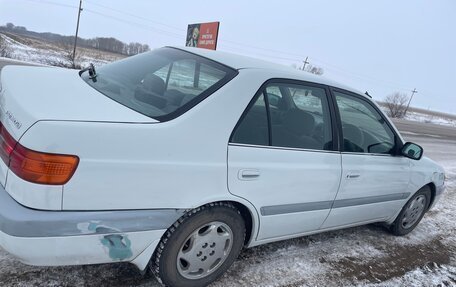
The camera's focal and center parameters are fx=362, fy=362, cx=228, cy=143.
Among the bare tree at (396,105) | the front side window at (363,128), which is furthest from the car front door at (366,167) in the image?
the bare tree at (396,105)

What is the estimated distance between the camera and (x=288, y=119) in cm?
290

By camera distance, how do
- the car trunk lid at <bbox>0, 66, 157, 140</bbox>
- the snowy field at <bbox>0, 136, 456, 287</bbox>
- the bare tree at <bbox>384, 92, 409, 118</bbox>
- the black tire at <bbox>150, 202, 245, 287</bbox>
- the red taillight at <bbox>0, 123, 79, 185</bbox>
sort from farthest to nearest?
the bare tree at <bbox>384, 92, 409, 118</bbox>
the snowy field at <bbox>0, 136, 456, 287</bbox>
the black tire at <bbox>150, 202, 245, 287</bbox>
the car trunk lid at <bbox>0, 66, 157, 140</bbox>
the red taillight at <bbox>0, 123, 79, 185</bbox>

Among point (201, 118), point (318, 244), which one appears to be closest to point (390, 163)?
point (318, 244)

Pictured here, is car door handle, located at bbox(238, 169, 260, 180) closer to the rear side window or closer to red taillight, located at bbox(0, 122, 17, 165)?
the rear side window

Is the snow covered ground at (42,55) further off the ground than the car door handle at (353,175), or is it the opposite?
the car door handle at (353,175)

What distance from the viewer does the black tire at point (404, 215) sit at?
414 cm

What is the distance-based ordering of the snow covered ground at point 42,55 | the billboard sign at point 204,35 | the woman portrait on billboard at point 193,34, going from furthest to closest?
the snow covered ground at point 42,55
the woman portrait on billboard at point 193,34
the billboard sign at point 204,35

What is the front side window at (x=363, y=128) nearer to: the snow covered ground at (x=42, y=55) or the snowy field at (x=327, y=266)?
the snowy field at (x=327, y=266)

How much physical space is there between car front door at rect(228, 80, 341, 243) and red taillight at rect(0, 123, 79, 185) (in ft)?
3.23

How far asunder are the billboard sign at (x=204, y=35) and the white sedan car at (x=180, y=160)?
18179mm

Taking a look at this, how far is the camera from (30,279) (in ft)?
8.00

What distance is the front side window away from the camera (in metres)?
3.23

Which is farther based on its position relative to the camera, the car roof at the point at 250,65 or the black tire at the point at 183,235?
the car roof at the point at 250,65

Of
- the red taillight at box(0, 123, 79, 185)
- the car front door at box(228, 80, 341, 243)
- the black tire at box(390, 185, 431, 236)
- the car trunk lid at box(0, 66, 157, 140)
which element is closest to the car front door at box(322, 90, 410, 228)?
the car front door at box(228, 80, 341, 243)
